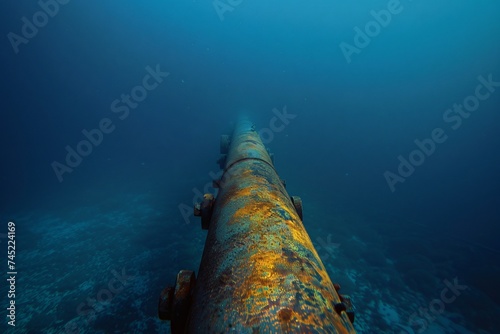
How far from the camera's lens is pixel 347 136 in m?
20.6

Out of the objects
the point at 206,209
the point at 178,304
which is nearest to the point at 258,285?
the point at 178,304

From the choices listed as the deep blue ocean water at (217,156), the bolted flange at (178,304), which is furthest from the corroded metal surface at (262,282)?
the deep blue ocean water at (217,156)

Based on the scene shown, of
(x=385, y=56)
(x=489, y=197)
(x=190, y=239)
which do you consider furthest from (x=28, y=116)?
(x=385, y=56)

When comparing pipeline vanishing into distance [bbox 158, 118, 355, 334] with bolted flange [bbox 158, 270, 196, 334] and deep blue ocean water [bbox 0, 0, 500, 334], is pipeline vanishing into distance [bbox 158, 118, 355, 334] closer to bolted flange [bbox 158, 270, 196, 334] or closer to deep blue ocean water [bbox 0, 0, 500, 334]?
bolted flange [bbox 158, 270, 196, 334]

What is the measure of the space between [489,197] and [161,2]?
111 ft

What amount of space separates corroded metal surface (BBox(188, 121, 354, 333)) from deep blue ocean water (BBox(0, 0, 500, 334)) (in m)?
4.08

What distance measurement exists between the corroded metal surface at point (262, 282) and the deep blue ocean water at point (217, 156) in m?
4.08

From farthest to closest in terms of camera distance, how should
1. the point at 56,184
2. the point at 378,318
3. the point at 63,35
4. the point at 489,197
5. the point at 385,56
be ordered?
the point at 385,56 < the point at 63,35 < the point at 56,184 < the point at 489,197 < the point at 378,318

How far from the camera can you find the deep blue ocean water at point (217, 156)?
17.9 ft

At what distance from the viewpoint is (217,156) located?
17.0 m

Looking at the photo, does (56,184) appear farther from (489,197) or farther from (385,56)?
(385,56)

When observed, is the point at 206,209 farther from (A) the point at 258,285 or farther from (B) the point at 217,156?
(B) the point at 217,156

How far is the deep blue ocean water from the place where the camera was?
5458 millimetres

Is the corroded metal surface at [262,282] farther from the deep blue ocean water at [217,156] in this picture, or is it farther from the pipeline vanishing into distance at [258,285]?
the deep blue ocean water at [217,156]
